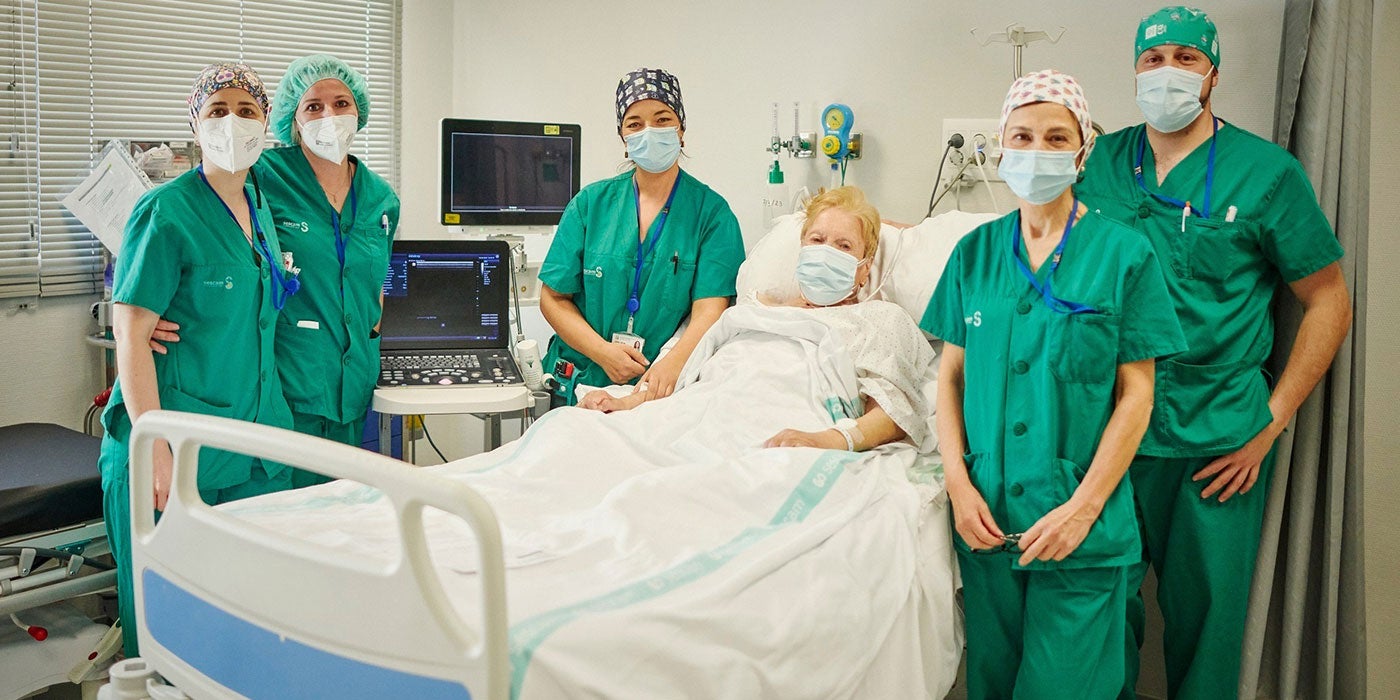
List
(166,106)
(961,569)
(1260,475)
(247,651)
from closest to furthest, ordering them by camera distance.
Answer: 1. (247,651)
2. (961,569)
3. (1260,475)
4. (166,106)

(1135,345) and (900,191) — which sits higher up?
(900,191)

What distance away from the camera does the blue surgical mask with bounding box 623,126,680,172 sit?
2.82 meters

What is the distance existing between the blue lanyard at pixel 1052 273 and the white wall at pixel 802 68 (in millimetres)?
1137

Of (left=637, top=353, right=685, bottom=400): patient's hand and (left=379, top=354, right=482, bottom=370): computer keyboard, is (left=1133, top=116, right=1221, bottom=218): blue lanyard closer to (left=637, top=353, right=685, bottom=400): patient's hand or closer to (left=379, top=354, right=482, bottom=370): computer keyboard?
(left=637, top=353, right=685, bottom=400): patient's hand

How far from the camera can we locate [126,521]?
91.2 inches

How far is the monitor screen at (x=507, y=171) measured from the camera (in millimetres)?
3338

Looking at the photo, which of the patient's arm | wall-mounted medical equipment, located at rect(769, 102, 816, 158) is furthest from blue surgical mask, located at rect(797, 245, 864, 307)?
wall-mounted medical equipment, located at rect(769, 102, 816, 158)

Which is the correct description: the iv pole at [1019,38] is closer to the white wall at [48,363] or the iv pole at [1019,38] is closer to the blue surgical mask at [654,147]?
the blue surgical mask at [654,147]

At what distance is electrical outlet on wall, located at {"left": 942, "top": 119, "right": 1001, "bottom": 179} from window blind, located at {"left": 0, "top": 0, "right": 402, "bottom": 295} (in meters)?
2.33

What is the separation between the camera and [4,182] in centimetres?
335

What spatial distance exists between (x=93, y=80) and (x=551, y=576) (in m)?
2.80

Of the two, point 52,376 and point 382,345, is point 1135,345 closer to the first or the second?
point 382,345

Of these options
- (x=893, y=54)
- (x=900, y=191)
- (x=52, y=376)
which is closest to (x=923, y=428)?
(x=900, y=191)

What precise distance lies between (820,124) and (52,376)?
2.50m
